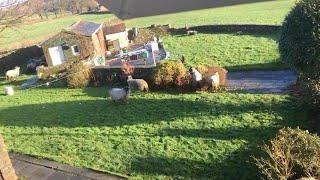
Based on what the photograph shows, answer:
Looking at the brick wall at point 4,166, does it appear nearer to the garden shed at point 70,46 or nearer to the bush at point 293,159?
the bush at point 293,159

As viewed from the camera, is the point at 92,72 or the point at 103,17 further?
the point at 103,17

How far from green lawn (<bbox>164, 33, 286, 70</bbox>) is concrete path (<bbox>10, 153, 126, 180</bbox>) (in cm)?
1624

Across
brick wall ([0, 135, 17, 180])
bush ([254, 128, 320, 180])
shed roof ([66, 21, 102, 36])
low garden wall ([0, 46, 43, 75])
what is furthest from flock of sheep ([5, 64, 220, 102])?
low garden wall ([0, 46, 43, 75])

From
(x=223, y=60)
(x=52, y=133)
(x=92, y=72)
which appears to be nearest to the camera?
(x=52, y=133)

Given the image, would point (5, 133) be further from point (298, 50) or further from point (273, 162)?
point (298, 50)

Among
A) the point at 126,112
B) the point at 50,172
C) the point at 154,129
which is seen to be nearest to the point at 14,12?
the point at 50,172

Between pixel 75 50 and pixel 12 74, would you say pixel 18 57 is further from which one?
pixel 75 50

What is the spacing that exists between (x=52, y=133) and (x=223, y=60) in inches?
634

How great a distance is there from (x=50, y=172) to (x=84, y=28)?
82.6ft

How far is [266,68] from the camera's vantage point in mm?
26672

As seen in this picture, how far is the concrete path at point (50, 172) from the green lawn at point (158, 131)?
1.35 feet

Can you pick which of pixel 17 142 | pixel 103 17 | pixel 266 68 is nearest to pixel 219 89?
pixel 266 68

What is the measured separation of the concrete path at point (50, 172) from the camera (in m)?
14.3

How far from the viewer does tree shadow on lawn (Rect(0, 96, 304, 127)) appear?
19.0 m
